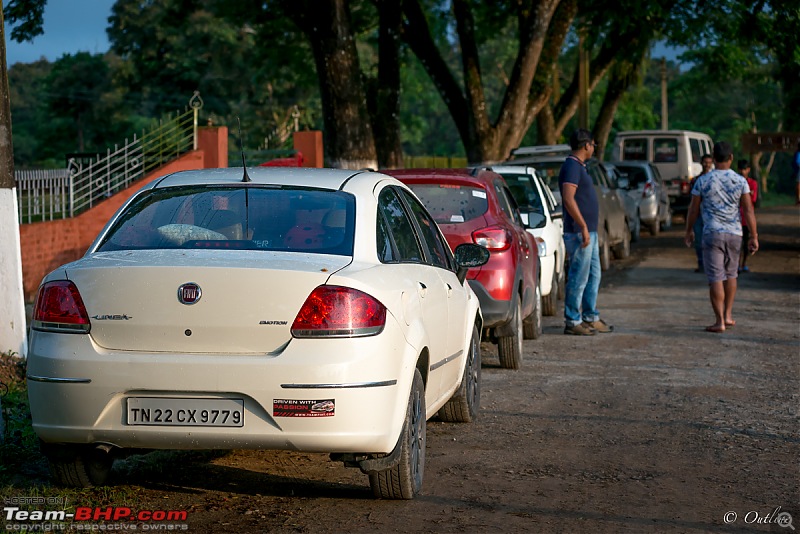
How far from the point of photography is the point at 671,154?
34.1 meters

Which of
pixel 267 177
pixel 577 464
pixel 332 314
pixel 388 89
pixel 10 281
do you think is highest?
pixel 388 89

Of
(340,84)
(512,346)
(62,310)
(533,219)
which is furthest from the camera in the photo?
(340,84)

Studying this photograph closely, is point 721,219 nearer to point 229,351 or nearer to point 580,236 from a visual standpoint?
point 580,236

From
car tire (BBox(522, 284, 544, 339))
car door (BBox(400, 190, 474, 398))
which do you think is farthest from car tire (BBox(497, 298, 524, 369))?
car door (BBox(400, 190, 474, 398))

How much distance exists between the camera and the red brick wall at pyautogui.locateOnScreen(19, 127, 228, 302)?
19.3m

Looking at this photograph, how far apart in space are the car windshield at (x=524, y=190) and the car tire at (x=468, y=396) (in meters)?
6.78

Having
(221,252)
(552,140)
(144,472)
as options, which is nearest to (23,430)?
(144,472)

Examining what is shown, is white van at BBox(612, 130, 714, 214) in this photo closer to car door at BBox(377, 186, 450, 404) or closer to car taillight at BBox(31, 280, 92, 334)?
car door at BBox(377, 186, 450, 404)

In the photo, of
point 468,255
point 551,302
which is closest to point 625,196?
point 551,302

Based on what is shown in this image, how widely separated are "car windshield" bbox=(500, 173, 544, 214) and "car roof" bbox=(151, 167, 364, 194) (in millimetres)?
8491

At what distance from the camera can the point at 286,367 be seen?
5.46 m

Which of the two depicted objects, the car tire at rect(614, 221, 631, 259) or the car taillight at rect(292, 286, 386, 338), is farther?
the car tire at rect(614, 221, 631, 259)

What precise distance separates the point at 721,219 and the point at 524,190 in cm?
294

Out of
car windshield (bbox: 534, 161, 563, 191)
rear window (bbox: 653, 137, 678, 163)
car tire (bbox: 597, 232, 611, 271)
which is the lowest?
car tire (bbox: 597, 232, 611, 271)
